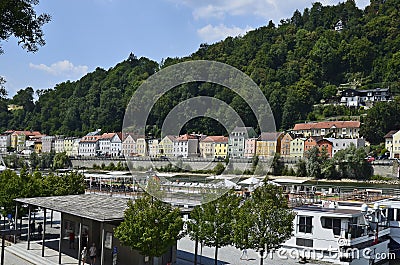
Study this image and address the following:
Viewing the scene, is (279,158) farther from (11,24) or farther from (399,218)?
(11,24)

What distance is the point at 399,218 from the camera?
80.0 ft

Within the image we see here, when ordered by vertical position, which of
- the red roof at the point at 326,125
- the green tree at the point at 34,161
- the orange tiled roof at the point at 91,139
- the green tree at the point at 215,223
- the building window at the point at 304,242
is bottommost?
the green tree at the point at 34,161

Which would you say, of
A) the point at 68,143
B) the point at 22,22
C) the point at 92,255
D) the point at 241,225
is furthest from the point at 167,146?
the point at 22,22

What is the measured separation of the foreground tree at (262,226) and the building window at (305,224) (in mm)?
4306

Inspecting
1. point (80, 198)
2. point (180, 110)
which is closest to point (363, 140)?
point (180, 110)

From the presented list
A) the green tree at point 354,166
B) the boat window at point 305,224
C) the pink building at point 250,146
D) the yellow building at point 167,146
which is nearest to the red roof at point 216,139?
the yellow building at point 167,146

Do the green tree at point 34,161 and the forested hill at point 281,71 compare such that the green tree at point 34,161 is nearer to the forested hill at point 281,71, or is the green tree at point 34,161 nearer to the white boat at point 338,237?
the forested hill at point 281,71

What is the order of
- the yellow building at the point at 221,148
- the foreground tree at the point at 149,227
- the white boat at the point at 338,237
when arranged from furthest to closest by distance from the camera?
the yellow building at the point at 221,148 < the white boat at the point at 338,237 < the foreground tree at the point at 149,227

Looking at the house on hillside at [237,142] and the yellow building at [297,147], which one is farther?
the yellow building at [297,147]

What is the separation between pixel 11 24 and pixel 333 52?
13824 centimetres

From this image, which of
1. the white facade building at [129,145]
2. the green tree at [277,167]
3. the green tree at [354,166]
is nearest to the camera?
the green tree at [354,166]

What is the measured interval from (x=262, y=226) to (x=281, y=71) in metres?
123

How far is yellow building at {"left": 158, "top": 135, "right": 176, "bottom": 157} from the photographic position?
353ft

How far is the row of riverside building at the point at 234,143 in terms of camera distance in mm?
89938
